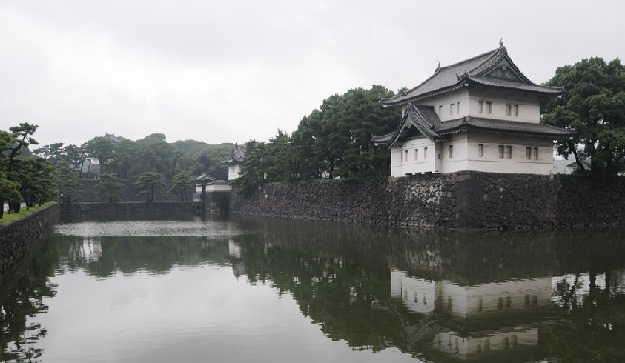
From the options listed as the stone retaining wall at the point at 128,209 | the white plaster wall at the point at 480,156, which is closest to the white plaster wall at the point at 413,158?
the white plaster wall at the point at 480,156

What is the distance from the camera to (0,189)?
18.6 m

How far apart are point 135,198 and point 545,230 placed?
6396 cm

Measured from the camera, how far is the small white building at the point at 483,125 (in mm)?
29922

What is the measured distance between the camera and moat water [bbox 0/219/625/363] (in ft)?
29.1

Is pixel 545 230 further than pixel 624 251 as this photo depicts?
Yes

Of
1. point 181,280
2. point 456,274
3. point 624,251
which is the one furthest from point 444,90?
point 181,280

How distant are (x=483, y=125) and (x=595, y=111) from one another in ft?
24.4

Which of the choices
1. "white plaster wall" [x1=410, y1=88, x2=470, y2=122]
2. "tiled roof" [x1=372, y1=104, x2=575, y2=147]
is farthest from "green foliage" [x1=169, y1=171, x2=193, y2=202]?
"white plaster wall" [x1=410, y1=88, x2=470, y2=122]

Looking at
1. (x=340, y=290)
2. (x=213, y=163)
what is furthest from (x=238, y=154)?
(x=340, y=290)

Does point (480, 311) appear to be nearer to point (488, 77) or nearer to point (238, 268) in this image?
point (238, 268)

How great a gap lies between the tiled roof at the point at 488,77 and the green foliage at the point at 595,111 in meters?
1.99

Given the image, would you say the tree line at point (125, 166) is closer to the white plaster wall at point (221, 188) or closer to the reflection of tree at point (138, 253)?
the white plaster wall at point (221, 188)

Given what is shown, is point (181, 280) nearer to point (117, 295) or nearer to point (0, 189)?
point (117, 295)

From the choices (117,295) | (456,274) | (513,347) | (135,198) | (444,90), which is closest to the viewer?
(513,347)
